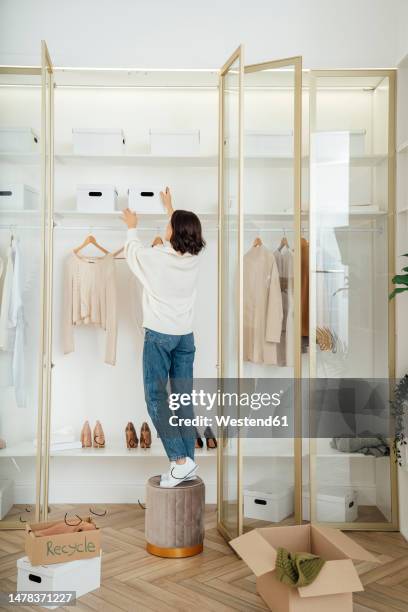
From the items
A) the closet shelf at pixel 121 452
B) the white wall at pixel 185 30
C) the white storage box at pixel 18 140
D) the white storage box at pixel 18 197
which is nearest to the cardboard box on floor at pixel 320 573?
the closet shelf at pixel 121 452

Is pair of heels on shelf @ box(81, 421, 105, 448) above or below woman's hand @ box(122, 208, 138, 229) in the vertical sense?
below

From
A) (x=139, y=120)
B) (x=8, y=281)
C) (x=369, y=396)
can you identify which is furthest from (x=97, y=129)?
(x=369, y=396)

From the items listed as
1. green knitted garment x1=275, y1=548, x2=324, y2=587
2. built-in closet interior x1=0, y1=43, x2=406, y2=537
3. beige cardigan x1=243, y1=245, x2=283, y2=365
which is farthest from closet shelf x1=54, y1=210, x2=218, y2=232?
green knitted garment x1=275, y1=548, x2=324, y2=587

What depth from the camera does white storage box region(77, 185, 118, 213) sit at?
416cm

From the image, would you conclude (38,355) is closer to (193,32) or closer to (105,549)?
(105,549)

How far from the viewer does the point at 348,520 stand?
390 centimetres

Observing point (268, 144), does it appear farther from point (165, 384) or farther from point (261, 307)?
point (165, 384)

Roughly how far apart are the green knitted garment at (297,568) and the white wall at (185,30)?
2932 mm

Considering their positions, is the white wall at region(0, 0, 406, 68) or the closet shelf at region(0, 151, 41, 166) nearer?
the closet shelf at region(0, 151, 41, 166)

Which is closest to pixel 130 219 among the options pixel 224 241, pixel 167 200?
pixel 167 200

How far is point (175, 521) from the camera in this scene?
133 inches

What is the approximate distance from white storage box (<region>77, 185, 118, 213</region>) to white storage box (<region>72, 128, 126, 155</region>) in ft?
0.70

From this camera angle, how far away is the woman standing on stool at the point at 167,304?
11.6ft

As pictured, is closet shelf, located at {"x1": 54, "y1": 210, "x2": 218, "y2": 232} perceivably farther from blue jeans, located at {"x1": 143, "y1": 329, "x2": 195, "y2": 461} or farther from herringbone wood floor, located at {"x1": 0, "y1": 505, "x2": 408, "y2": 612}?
herringbone wood floor, located at {"x1": 0, "y1": 505, "x2": 408, "y2": 612}
